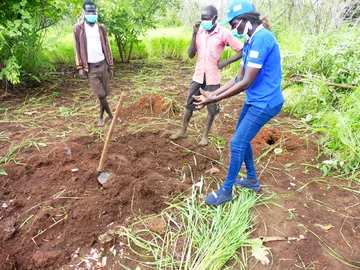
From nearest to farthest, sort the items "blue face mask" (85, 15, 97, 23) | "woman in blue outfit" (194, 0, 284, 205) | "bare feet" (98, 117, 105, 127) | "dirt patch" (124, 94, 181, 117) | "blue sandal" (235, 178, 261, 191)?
"woman in blue outfit" (194, 0, 284, 205)
"blue sandal" (235, 178, 261, 191)
"blue face mask" (85, 15, 97, 23)
"bare feet" (98, 117, 105, 127)
"dirt patch" (124, 94, 181, 117)

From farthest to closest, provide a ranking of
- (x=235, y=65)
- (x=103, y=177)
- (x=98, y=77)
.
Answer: (x=235, y=65), (x=98, y=77), (x=103, y=177)

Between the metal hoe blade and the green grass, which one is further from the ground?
the metal hoe blade

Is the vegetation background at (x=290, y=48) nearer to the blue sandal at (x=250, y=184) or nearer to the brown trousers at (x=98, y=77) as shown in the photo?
the blue sandal at (x=250, y=184)

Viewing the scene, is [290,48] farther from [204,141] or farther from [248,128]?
[248,128]

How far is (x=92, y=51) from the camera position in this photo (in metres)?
3.76

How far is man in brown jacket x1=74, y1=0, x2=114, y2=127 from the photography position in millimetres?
3631

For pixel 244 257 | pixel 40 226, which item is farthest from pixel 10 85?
pixel 244 257

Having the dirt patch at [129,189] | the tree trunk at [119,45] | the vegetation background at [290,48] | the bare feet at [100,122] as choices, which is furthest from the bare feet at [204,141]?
the tree trunk at [119,45]

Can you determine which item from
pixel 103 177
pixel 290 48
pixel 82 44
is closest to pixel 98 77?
pixel 82 44

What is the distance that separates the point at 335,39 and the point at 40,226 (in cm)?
588

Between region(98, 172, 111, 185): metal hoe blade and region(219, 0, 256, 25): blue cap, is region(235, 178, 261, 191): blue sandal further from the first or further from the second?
region(219, 0, 256, 25): blue cap

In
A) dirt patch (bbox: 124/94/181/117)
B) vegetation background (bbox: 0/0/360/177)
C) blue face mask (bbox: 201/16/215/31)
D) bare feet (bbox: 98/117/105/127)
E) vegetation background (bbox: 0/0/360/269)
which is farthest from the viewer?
dirt patch (bbox: 124/94/181/117)

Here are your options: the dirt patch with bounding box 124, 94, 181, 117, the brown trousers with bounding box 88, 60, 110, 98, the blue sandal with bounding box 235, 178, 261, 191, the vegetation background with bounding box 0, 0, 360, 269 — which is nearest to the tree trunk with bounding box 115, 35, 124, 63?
the vegetation background with bounding box 0, 0, 360, 269

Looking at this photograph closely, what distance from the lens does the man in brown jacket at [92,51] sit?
11.9 ft
